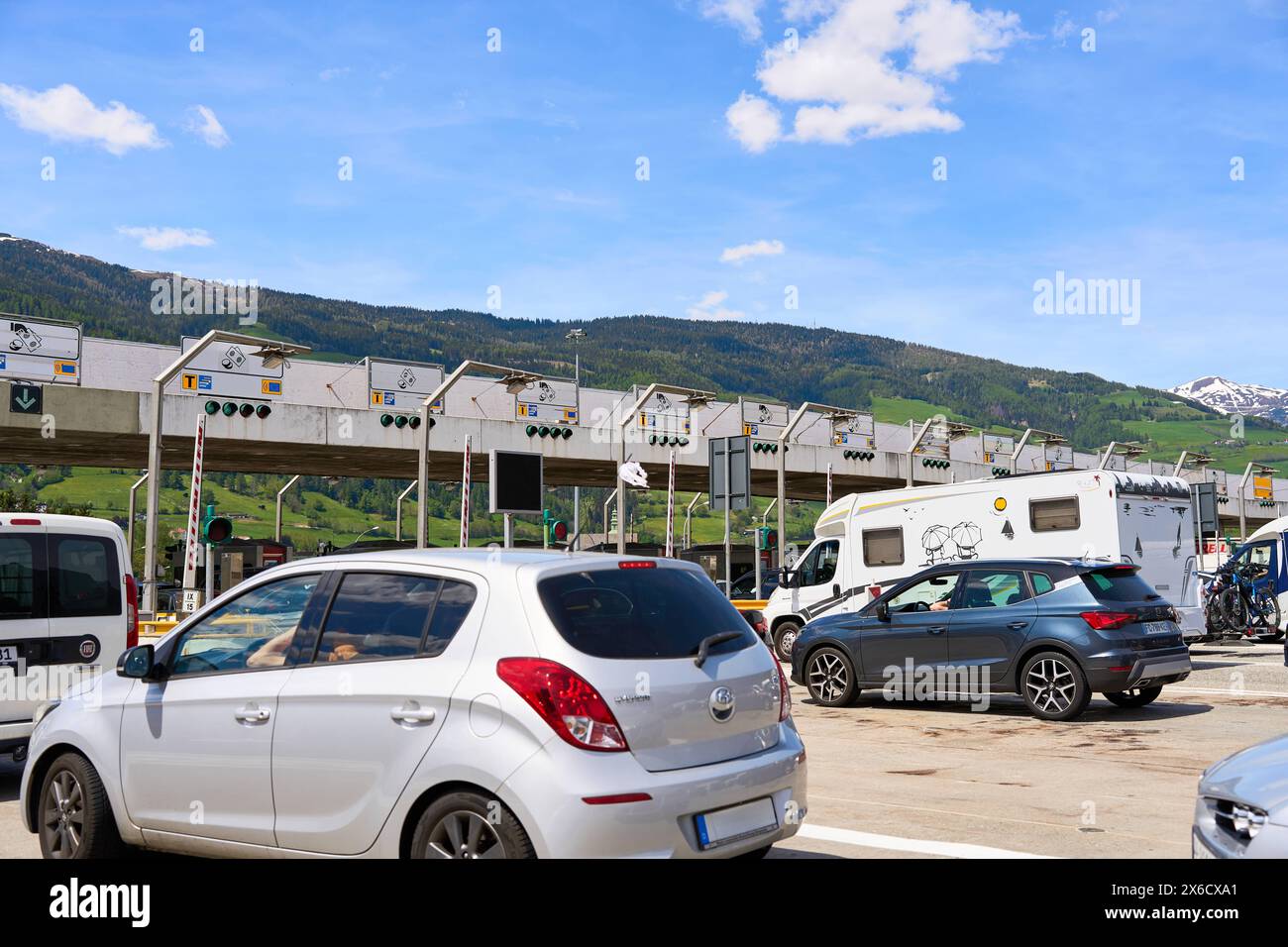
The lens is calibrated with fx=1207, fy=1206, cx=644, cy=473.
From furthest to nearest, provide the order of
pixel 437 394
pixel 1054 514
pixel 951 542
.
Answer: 1. pixel 437 394
2. pixel 951 542
3. pixel 1054 514

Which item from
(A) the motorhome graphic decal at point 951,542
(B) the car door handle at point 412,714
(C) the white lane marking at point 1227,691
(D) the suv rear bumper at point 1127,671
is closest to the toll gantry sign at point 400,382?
(A) the motorhome graphic decal at point 951,542

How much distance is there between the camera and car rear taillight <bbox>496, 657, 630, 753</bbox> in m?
4.52

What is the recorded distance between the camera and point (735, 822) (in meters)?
4.86

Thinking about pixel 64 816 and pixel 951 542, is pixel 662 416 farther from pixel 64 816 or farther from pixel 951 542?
pixel 64 816

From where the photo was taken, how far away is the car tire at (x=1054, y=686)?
11.8m

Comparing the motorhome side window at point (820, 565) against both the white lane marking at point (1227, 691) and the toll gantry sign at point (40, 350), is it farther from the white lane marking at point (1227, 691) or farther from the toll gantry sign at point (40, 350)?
the toll gantry sign at point (40, 350)

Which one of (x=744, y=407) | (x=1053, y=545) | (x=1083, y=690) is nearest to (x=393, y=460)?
(x=744, y=407)

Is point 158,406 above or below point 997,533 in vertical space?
above

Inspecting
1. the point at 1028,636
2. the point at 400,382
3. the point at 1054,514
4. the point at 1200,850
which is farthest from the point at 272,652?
the point at 400,382

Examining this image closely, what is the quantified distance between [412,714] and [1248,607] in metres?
22.8

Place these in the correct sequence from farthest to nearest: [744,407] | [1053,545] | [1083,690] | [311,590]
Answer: [744,407] → [1053,545] → [1083,690] → [311,590]
